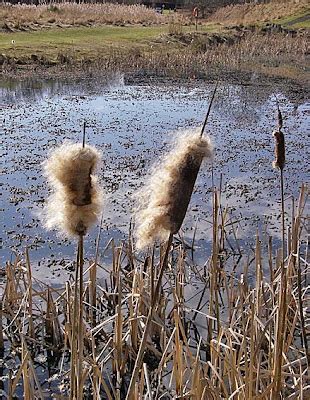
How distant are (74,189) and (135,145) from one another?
28.9 feet

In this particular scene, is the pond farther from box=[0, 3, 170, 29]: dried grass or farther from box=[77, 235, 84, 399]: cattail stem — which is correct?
box=[0, 3, 170, 29]: dried grass

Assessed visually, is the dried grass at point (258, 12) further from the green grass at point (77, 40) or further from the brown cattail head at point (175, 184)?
the brown cattail head at point (175, 184)

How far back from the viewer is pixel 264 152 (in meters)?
10.4

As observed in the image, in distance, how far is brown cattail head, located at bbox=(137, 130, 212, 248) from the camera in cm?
169

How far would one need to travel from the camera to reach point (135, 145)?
10.6m

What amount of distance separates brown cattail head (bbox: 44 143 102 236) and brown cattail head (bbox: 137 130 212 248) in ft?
0.60

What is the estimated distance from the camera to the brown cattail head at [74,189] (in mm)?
1754

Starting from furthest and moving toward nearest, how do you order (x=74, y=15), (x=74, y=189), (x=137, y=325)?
(x=74, y=15) < (x=137, y=325) < (x=74, y=189)

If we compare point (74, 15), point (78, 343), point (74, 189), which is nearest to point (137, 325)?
point (78, 343)

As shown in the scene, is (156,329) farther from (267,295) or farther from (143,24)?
(143,24)

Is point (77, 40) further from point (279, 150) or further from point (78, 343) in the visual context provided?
point (279, 150)

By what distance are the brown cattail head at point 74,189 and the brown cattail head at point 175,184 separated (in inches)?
7.2

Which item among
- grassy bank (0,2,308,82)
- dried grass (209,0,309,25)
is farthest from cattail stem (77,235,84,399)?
dried grass (209,0,309,25)

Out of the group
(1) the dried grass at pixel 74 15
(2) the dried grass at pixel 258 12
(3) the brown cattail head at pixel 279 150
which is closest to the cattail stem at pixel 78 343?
(3) the brown cattail head at pixel 279 150
